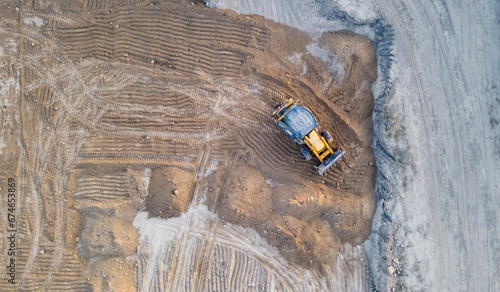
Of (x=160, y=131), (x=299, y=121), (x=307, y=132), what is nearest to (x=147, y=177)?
(x=160, y=131)

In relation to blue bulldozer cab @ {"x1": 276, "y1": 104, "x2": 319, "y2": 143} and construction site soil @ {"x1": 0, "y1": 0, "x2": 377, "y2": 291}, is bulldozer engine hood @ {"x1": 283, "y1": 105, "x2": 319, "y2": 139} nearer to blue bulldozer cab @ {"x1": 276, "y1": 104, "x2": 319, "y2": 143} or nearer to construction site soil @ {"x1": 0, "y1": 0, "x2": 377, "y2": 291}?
blue bulldozer cab @ {"x1": 276, "y1": 104, "x2": 319, "y2": 143}

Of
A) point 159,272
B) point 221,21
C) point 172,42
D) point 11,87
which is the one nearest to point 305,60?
point 221,21

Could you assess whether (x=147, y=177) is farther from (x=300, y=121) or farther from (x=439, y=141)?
(x=439, y=141)

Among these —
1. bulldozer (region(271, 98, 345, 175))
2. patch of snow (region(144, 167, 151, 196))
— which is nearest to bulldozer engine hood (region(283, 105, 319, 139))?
bulldozer (region(271, 98, 345, 175))

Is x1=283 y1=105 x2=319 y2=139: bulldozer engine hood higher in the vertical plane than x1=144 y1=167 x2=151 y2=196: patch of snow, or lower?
higher

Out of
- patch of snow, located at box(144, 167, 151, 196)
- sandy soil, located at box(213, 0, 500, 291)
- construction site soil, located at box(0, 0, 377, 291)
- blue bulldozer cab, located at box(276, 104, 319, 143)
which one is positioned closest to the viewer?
blue bulldozer cab, located at box(276, 104, 319, 143)

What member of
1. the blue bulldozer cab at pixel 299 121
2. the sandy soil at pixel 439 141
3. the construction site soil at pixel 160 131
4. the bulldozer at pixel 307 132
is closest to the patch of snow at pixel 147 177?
the construction site soil at pixel 160 131

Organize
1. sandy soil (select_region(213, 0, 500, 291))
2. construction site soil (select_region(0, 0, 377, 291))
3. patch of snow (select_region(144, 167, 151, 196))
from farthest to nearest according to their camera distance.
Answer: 1. patch of snow (select_region(144, 167, 151, 196))
2. construction site soil (select_region(0, 0, 377, 291))
3. sandy soil (select_region(213, 0, 500, 291))
